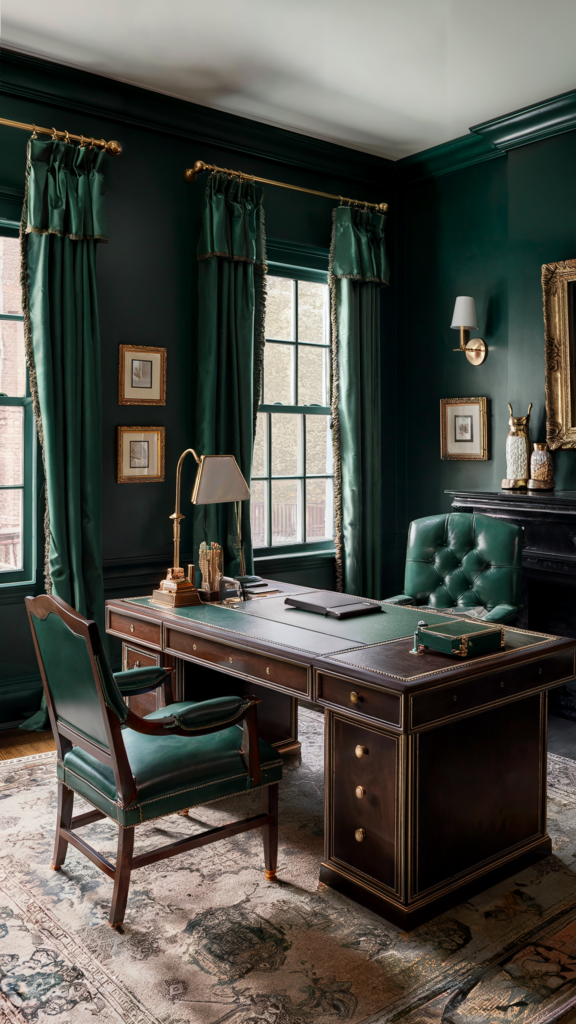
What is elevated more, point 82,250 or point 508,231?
point 508,231

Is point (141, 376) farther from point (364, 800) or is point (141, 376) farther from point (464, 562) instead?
point (364, 800)

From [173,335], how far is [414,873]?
3281 mm

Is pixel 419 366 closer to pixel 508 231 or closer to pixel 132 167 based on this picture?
pixel 508 231

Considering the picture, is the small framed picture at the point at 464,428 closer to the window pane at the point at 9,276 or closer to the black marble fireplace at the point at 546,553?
the black marble fireplace at the point at 546,553

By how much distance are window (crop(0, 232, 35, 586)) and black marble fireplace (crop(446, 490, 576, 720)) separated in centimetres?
250

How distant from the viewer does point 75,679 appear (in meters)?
2.38

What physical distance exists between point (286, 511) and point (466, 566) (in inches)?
69.1

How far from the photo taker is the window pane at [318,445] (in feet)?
18.2

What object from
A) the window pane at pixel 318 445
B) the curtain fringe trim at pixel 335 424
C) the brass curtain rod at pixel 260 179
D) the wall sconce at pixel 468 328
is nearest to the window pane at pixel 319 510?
the window pane at pixel 318 445

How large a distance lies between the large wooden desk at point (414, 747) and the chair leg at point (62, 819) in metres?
0.65

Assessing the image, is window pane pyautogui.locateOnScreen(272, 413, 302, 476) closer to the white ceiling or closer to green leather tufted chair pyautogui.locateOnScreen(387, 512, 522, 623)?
green leather tufted chair pyautogui.locateOnScreen(387, 512, 522, 623)

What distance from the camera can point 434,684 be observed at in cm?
230

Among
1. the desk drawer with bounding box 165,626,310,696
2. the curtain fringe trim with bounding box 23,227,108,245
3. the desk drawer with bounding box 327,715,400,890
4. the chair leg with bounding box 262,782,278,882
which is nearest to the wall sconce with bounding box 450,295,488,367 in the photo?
the curtain fringe trim with bounding box 23,227,108,245

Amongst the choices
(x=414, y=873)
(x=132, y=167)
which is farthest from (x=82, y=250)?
(x=414, y=873)
